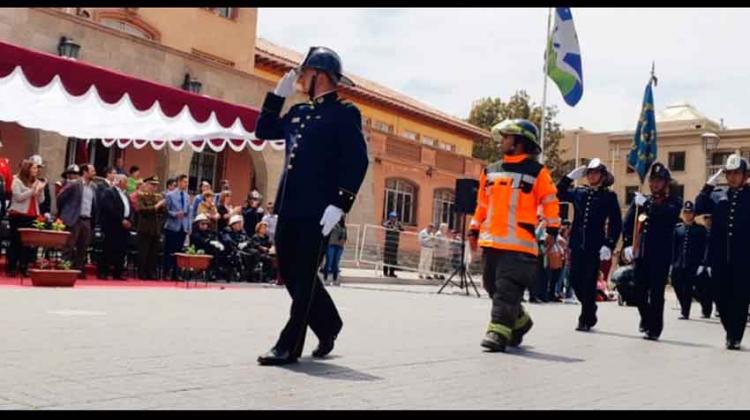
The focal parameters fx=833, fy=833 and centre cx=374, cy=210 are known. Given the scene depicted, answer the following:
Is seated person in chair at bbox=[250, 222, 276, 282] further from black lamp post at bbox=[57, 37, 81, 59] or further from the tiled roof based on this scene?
the tiled roof

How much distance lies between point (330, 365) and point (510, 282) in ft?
7.22

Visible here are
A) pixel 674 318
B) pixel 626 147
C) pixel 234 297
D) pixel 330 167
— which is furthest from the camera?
pixel 626 147

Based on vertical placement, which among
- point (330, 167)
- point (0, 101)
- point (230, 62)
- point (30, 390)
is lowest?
point (30, 390)

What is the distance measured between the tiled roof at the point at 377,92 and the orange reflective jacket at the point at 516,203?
25199mm

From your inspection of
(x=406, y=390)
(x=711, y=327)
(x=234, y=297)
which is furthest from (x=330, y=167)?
(x=711, y=327)

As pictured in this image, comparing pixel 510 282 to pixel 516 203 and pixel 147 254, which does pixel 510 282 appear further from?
pixel 147 254

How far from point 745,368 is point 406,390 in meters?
3.65

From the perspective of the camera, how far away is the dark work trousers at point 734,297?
28.4 feet

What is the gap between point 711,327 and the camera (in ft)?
40.3

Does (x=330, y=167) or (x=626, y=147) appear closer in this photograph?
(x=330, y=167)

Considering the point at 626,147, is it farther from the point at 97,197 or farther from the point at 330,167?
the point at 330,167

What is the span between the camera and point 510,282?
7.14 meters

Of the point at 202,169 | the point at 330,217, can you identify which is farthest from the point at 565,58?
the point at 330,217

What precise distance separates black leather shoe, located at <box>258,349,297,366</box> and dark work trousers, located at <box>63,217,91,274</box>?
30.3 ft
